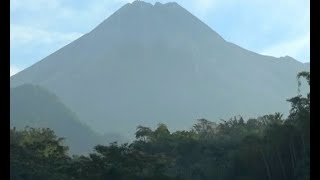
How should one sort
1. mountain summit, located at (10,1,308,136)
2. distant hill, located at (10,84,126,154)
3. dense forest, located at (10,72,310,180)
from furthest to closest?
mountain summit, located at (10,1,308,136), distant hill, located at (10,84,126,154), dense forest, located at (10,72,310,180)

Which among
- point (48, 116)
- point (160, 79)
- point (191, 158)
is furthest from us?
point (160, 79)

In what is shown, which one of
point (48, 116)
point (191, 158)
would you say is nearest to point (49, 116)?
point (48, 116)

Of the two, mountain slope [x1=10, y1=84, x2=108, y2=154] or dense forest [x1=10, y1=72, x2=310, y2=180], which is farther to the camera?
mountain slope [x1=10, y1=84, x2=108, y2=154]

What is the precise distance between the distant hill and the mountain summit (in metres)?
3.24

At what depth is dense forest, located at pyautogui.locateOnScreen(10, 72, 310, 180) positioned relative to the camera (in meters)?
10.7

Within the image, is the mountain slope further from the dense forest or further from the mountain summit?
the dense forest

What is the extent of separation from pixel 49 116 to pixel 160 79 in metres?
17.1

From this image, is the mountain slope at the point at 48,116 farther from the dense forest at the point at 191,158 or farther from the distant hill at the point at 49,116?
the dense forest at the point at 191,158

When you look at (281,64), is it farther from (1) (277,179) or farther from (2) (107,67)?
(1) (277,179)

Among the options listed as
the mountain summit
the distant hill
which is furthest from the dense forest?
the mountain summit

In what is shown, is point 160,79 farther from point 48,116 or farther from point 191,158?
point 191,158

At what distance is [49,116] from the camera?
30.3 m

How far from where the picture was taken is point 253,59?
53250 millimetres
